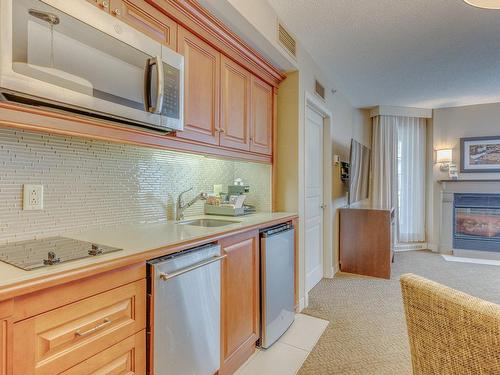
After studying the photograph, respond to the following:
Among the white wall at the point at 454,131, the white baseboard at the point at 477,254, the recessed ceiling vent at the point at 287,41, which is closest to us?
the recessed ceiling vent at the point at 287,41

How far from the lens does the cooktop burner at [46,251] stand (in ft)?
→ 3.15

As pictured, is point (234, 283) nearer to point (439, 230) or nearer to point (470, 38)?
point (470, 38)

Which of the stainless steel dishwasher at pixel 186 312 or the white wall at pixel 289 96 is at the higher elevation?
the white wall at pixel 289 96

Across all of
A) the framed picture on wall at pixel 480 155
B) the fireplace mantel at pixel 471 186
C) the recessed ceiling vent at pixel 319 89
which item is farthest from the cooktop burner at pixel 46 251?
the framed picture on wall at pixel 480 155

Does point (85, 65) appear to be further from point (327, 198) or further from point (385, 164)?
point (385, 164)

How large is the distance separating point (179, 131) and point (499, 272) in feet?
15.8

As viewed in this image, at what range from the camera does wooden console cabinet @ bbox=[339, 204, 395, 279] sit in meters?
3.80

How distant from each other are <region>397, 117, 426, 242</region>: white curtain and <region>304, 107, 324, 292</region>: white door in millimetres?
2611

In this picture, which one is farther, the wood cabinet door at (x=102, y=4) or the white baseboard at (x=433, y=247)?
the white baseboard at (x=433, y=247)

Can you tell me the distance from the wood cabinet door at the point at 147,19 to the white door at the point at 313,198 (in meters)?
1.89

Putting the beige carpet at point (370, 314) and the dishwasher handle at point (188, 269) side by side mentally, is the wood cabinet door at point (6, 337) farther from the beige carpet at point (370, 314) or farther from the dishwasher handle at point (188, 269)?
the beige carpet at point (370, 314)

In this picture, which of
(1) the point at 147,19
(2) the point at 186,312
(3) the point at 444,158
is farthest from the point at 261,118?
(3) the point at 444,158

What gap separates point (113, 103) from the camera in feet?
4.18

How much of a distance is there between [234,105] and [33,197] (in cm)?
143
